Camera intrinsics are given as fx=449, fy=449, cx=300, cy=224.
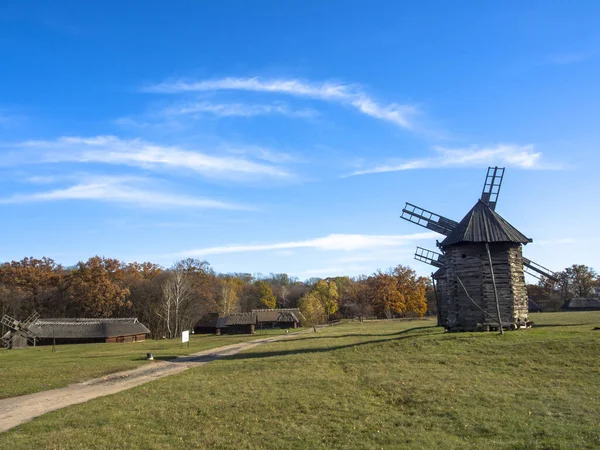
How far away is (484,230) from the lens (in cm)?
3419

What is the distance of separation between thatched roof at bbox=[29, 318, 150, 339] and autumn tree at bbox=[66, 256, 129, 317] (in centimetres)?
810

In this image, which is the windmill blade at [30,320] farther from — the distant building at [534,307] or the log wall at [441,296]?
the distant building at [534,307]

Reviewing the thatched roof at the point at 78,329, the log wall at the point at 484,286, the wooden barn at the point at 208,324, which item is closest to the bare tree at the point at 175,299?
the wooden barn at the point at 208,324

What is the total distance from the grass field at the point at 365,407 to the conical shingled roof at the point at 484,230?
984cm

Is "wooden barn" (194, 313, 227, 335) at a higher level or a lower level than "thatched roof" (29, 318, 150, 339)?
lower

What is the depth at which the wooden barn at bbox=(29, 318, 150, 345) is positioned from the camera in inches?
2472

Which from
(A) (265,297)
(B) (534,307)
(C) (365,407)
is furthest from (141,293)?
(B) (534,307)

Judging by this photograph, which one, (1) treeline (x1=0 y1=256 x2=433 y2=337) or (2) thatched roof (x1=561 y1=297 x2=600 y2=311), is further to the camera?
(2) thatched roof (x1=561 y1=297 x2=600 y2=311)

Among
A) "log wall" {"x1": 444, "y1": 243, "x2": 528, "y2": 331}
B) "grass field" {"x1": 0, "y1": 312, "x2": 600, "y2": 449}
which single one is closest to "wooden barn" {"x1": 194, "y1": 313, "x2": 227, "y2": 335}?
"log wall" {"x1": 444, "y1": 243, "x2": 528, "y2": 331}

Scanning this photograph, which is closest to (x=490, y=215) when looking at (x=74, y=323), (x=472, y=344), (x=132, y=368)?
(x=472, y=344)

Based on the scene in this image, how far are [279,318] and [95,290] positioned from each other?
3628 centimetres

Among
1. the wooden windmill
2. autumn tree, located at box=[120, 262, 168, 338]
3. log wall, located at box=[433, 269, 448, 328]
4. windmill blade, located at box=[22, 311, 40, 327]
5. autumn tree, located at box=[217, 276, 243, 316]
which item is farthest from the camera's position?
autumn tree, located at box=[217, 276, 243, 316]

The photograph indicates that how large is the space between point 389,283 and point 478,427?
92134 millimetres

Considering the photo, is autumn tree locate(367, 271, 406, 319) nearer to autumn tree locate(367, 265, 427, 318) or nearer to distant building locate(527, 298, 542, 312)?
autumn tree locate(367, 265, 427, 318)
